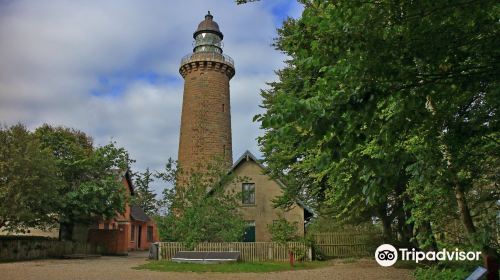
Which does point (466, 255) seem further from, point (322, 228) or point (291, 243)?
point (322, 228)

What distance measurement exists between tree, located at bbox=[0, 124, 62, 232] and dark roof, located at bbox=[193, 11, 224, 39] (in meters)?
19.1

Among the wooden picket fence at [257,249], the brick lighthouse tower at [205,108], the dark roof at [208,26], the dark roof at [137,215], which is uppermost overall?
the dark roof at [208,26]

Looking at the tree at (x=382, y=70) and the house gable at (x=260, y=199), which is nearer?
the tree at (x=382, y=70)

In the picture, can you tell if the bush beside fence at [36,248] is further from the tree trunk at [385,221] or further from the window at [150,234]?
the tree trunk at [385,221]

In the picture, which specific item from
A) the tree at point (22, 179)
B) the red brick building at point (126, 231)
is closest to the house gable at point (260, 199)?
the red brick building at point (126, 231)

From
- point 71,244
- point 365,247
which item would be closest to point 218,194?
point 365,247

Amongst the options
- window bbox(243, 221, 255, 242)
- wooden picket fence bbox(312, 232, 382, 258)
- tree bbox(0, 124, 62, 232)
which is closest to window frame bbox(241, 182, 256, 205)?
window bbox(243, 221, 255, 242)

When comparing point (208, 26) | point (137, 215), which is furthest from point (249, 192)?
point (137, 215)

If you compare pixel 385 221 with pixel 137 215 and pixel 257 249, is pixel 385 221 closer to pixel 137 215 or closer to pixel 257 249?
pixel 257 249

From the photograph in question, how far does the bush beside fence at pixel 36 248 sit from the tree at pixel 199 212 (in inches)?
292

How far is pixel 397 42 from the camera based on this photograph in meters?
4.41

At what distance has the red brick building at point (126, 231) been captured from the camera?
3192 cm

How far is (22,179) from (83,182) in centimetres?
691

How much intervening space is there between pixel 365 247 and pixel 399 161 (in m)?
20.8
